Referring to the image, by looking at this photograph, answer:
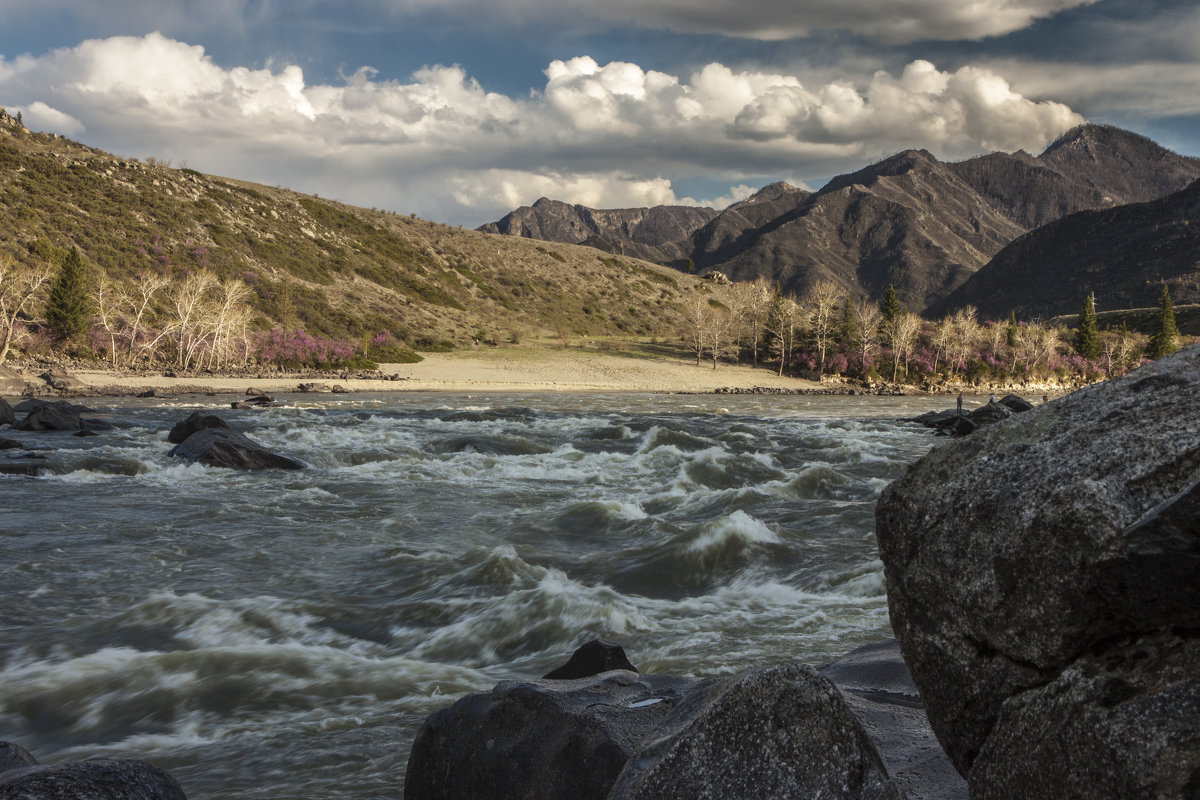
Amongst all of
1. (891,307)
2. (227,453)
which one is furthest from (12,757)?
(891,307)

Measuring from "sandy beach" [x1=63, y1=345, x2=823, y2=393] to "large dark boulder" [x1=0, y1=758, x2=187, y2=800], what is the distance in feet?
139

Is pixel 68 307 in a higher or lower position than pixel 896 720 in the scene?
higher

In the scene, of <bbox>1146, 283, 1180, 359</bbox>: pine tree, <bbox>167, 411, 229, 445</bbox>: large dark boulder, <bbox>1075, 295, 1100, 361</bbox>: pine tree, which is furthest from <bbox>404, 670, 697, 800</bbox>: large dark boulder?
<bbox>1146, 283, 1180, 359</bbox>: pine tree

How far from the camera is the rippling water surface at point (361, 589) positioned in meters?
6.77

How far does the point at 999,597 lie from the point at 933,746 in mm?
1686

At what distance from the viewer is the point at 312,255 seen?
304 ft

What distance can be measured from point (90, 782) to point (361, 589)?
6.83 m

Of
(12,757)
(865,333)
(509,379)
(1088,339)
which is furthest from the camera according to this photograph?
(1088,339)

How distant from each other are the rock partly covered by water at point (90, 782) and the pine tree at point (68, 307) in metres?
57.5

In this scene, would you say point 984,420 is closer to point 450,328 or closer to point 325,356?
point 325,356

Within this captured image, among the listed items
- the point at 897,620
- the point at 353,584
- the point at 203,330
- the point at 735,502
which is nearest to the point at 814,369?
the point at 203,330

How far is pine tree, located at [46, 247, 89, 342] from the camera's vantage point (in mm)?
51031

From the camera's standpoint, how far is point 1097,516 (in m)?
2.63

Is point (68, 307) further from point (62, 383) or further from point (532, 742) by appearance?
point (532, 742)
